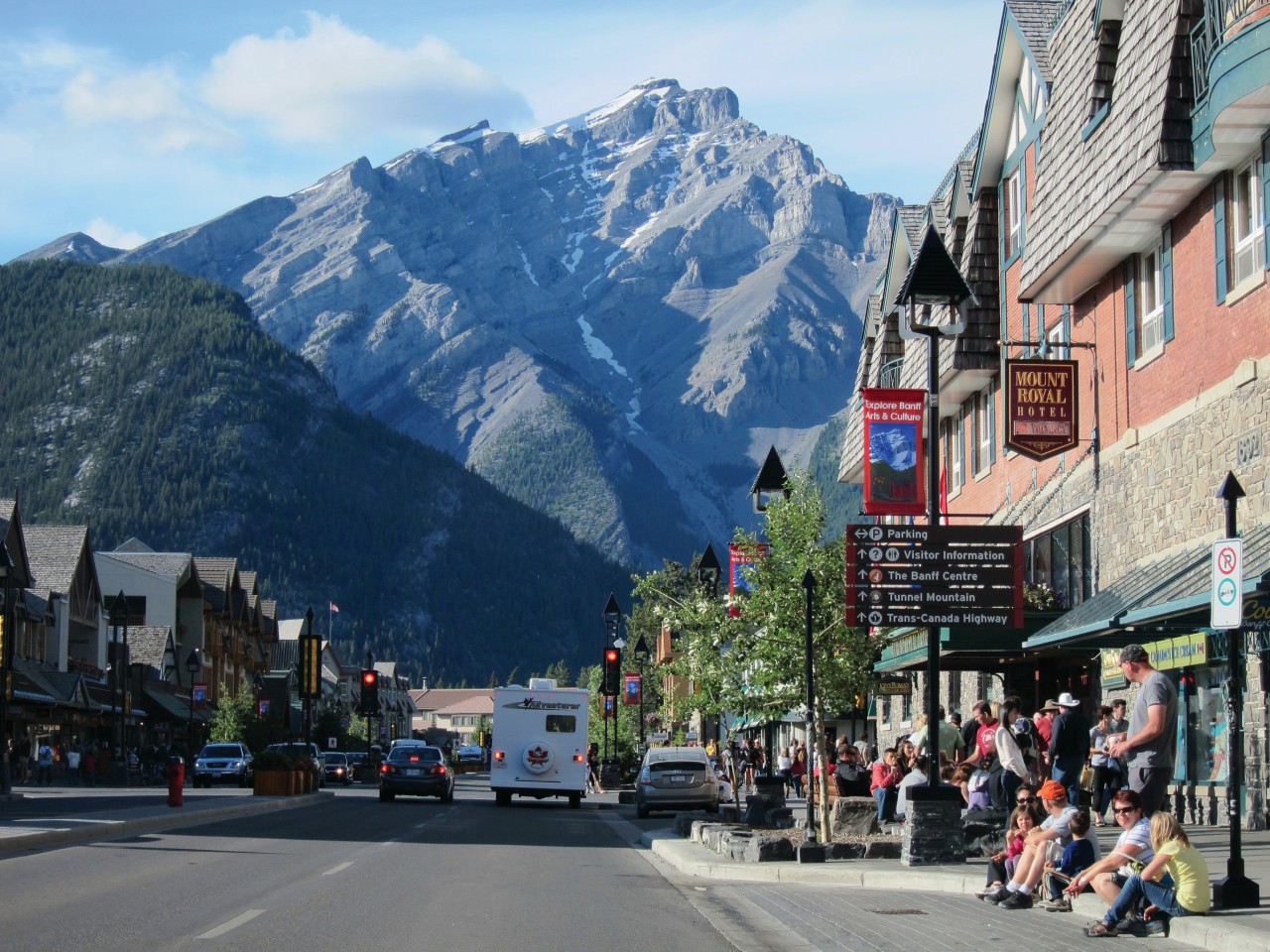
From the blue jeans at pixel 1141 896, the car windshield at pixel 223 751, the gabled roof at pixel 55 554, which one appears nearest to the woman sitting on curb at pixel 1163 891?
the blue jeans at pixel 1141 896

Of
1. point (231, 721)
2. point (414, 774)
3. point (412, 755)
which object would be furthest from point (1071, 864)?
point (231, 721)

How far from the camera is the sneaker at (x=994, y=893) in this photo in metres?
14.0

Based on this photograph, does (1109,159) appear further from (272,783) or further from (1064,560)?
(272,783)

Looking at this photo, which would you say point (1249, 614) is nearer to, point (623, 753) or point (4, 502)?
point (4, 502)

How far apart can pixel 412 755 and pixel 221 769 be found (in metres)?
14.7

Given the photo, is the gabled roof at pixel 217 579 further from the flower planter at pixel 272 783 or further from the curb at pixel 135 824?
the curb at pixel 135 824

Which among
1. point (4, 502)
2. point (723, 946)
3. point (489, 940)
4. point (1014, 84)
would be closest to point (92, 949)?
point (489, 940)

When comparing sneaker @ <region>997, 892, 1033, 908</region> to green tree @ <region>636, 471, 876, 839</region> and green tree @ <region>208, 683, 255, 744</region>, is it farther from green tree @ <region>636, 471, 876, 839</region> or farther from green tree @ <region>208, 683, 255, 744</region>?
green tree @ <region>208, 683, 255, 744</region>

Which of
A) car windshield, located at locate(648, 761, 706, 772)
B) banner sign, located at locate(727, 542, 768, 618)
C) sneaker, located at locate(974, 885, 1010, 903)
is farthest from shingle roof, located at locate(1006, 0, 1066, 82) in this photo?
sneaker, located at locate(974, 885, 1010, 903)

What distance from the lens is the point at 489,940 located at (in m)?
11.8

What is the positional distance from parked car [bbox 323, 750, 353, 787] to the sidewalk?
44.6 meters

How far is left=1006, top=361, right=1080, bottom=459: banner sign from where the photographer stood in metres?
26.2

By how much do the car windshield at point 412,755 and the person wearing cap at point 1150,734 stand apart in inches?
1156

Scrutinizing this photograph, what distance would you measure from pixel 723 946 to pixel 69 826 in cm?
1447
